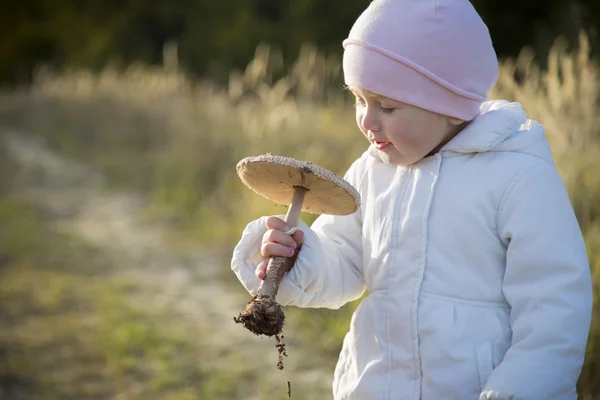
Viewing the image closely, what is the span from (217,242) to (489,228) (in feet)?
15.9

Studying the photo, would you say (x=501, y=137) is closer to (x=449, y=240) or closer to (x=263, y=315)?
(x=449, y=240)

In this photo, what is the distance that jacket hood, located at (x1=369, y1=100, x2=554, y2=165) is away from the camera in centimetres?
222

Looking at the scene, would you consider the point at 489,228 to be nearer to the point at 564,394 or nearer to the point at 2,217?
the point at 564,394

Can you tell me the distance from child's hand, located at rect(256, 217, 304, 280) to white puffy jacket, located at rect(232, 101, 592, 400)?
48mm

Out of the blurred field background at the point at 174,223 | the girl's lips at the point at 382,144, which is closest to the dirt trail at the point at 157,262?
the blurred field background at the point at 174,223

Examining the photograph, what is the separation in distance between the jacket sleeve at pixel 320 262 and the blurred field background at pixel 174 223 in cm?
148

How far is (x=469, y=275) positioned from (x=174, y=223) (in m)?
5.85

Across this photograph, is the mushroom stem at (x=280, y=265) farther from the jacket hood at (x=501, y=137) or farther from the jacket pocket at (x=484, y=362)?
the jacket pocket at (x=484, y=362)

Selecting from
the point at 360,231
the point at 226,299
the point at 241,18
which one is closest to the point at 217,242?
the point at 226,299

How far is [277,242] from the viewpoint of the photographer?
2.28m

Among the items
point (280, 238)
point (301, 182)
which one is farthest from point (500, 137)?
point (280, 238)

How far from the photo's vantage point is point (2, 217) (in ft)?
26.4

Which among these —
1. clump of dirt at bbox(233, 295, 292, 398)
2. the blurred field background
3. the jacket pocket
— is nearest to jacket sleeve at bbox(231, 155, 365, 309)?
clump of dirt at bbox(233, 295, 292, 398)

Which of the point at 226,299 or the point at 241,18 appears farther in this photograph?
the point at 241,18
